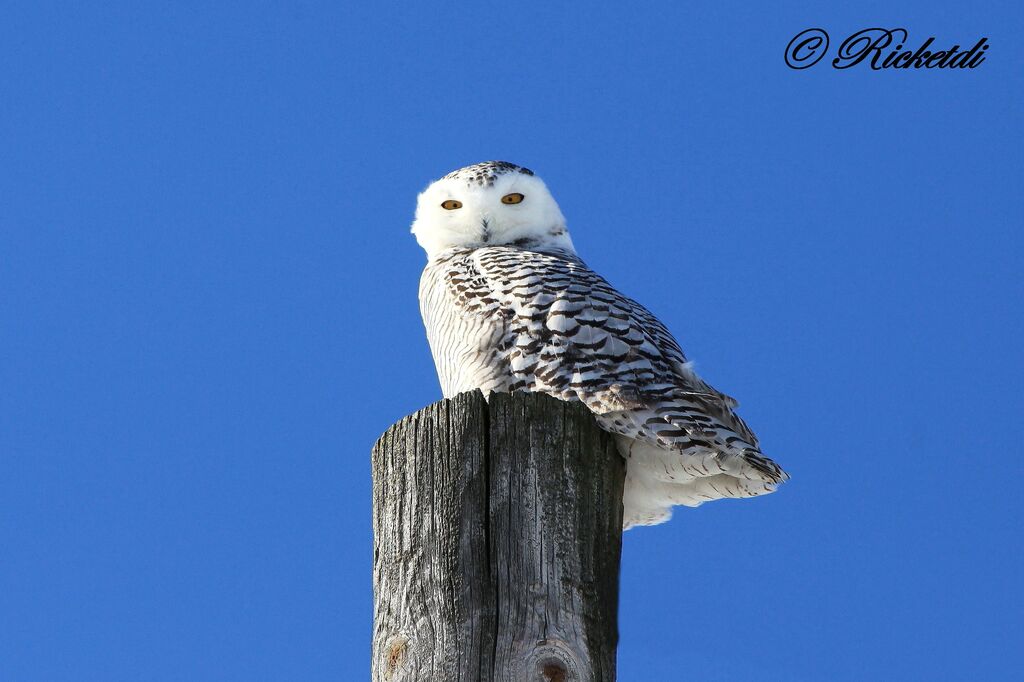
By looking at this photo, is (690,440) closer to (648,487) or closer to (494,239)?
(648,487)

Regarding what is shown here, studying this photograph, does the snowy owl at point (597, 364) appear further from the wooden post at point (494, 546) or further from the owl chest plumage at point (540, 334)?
the wooden post at point (494, 546)

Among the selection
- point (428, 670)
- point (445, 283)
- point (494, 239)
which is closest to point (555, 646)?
point (428, 670)

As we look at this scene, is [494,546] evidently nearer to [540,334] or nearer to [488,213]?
[540,334]

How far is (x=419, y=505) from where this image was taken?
3064 mm

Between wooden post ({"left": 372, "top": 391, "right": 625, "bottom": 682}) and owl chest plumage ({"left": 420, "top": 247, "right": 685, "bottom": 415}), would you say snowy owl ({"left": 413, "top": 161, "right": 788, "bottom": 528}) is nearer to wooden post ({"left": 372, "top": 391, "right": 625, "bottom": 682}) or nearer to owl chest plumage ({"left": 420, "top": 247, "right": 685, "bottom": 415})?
owl chest plumage ({"left": 420, "top": 247, "right": 685, "bottom": 415})

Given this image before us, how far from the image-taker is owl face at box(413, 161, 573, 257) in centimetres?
652

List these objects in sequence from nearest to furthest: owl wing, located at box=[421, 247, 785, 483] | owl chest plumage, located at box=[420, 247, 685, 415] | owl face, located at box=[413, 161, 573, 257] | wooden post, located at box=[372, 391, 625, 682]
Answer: wooden post, located at box=[372, 391, 625, 682] < owl wing, located at box=[421, 247, 785, 483] < owl chest plumage, located at box=[420, 247, 685, 415] < owl face, located at box=[413, 161, 573, 257]

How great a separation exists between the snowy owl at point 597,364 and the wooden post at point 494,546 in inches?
33.9

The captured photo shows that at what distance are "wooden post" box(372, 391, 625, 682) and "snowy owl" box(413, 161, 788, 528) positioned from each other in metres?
0.86

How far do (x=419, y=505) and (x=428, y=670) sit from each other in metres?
0.40

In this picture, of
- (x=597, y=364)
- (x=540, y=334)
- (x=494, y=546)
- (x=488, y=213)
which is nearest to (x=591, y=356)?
(x=597, y=364)

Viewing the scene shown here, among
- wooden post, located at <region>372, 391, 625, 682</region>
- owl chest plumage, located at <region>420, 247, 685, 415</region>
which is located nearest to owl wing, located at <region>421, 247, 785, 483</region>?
owl chest plumage, located at <region>420, 247, 685, 415</region>

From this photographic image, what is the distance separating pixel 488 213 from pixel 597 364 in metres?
2.11

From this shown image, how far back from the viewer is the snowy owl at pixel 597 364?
417cm
